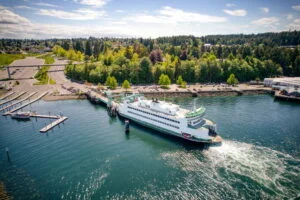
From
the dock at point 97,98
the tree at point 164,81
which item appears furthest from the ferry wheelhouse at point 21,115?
the tree at point 164,81

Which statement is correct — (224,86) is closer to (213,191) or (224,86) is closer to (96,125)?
(96,125)

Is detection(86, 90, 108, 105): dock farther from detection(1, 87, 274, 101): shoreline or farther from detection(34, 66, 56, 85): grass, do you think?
detection(34, 66, 56, 85): grass

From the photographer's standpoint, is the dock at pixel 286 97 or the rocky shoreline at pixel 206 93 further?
the rocky shoreline at pixel 206 93

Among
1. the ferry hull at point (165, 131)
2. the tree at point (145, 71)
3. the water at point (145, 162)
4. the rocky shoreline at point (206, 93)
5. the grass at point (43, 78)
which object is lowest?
the water at point (145, 162)

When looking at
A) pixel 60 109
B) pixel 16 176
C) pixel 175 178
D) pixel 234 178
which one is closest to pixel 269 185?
pixel 234 178

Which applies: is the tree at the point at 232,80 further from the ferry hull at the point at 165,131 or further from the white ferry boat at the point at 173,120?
the ferry hull at the point at 165,131

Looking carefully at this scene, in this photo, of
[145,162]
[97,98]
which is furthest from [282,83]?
[145,162]

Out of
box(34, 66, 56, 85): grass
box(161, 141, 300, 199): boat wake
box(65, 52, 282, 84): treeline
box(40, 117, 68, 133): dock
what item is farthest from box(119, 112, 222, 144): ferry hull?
box(34, 66, 56, 85): grass
